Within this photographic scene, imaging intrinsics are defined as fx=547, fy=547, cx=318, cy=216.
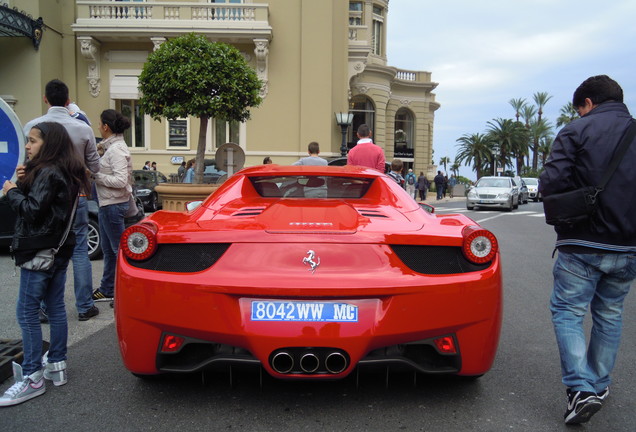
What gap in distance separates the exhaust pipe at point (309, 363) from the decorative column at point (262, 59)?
71.1ft

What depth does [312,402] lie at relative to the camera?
299 cm

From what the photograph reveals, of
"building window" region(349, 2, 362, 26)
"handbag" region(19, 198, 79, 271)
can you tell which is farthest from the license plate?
"building window" region(349, 2, 362, 26)

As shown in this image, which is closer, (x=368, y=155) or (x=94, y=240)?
(x=368, y=155)

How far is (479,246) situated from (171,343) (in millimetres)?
1614

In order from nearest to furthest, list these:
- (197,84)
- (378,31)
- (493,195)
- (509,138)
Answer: (197,84)
(493,195)
(378,31)
(509,138)

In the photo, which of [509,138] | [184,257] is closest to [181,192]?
[184,257]

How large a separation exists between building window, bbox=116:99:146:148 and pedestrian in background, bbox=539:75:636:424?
23408mm

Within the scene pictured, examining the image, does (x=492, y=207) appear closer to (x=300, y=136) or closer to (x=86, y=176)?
(x=300, y=136)

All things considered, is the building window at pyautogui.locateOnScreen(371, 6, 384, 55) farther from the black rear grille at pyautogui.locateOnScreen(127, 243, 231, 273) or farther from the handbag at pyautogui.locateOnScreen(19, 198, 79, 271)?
the black rear grille at pyautogui.locateOnScreen(127, 243, 231, 273)

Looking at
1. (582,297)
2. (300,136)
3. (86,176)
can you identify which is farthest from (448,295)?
(300,136)

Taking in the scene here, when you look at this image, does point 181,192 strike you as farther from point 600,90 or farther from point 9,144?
point 600,90

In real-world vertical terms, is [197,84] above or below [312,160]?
above

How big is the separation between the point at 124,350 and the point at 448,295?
5.43 ft

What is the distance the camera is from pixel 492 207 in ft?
80.3
